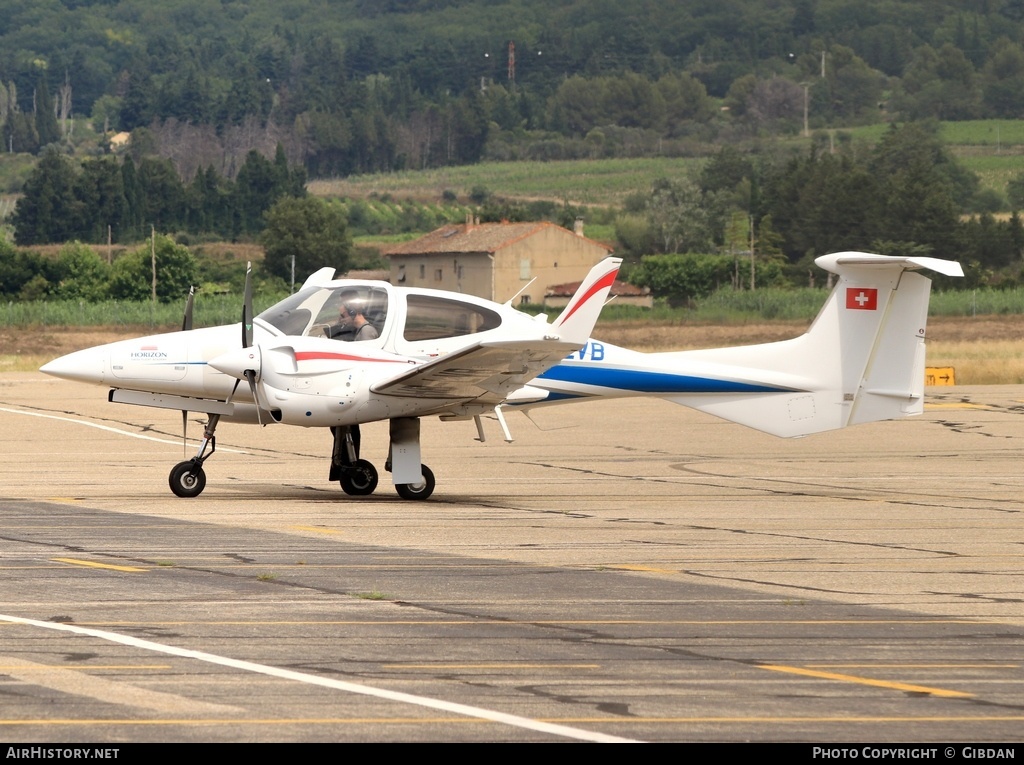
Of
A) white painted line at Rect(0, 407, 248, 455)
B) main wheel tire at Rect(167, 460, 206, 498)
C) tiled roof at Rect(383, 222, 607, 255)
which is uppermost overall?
main wheel tire at Rect(167, 460, 206, 498)

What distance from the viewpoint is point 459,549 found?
1443 centimetres

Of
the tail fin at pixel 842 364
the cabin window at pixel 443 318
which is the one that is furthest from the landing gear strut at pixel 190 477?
the tail fin at pixel 842 364

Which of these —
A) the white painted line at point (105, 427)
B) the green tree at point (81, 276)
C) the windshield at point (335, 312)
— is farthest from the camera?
the green tree at point (81, 276)

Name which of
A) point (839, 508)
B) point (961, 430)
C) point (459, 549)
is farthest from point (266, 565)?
point (961, 430)

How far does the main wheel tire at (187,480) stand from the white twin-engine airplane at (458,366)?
2 centimetres

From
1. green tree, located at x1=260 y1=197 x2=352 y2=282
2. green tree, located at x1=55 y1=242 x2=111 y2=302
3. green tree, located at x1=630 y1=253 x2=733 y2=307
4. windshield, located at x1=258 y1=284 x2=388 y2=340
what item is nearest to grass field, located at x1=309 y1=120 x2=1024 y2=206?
green tree, located at x1=260 y1=197 x2=352 y2=282

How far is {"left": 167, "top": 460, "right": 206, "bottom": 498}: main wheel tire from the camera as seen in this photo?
60.5ft

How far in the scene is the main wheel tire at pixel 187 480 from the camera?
726 inches

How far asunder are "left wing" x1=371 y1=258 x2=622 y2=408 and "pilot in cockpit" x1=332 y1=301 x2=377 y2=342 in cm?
71

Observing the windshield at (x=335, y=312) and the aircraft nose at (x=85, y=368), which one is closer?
the aircraft nose at (x=85, y=368)

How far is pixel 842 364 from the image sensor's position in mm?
20125

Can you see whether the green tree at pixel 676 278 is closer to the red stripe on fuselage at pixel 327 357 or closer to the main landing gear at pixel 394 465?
the main landing gear at pixel 394 465

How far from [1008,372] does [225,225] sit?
128335 mm

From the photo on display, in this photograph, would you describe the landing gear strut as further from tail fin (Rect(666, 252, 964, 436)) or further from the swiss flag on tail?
the swiss flag on tail
